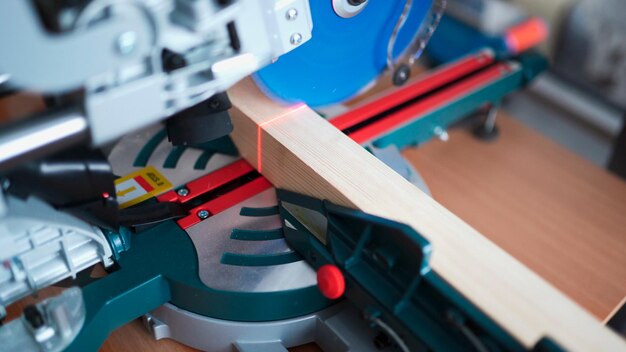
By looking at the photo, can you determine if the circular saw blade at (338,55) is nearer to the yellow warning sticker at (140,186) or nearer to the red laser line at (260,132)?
the red laser line at (260,132)

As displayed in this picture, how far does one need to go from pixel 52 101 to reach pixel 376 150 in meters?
0.50

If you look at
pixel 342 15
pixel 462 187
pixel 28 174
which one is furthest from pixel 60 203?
pixel 462 187

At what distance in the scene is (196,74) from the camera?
71 centimetres

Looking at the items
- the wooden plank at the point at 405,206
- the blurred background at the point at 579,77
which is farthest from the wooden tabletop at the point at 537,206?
the blurred background at the point at 579,77

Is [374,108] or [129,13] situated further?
[374,108]

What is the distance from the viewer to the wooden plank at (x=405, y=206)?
2.18 feet

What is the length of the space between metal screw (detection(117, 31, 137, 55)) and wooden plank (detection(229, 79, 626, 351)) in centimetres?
30

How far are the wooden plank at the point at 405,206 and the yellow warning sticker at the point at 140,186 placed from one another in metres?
0.13

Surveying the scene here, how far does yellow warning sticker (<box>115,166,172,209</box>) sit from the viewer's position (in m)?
0.93

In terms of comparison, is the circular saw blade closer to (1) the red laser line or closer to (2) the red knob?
(1) the red laser line

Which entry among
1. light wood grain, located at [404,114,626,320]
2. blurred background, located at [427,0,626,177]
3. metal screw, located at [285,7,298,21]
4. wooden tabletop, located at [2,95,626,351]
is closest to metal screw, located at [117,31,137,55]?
metal screw, located at [285,7,298,21]

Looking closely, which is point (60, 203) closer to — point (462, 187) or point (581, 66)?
point (462, 187)

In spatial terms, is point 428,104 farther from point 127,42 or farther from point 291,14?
point 127,42

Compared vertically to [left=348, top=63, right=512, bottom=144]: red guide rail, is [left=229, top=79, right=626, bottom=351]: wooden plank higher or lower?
higher
